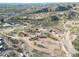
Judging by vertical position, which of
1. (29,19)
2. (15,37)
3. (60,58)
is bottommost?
(60,58)

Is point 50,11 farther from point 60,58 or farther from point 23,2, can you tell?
point 60,58

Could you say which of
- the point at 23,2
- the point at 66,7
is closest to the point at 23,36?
the point at 23,2

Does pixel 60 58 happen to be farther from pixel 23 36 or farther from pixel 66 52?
pixel 23 36

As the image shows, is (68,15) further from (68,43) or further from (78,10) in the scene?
(68,43)

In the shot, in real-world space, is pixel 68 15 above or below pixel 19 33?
above

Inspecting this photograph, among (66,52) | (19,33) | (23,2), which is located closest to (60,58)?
(66,52)

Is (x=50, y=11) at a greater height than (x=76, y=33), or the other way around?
(x=50, y=11)
